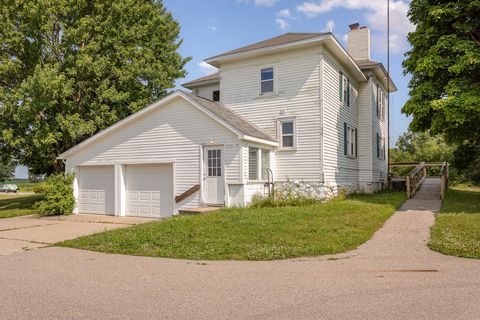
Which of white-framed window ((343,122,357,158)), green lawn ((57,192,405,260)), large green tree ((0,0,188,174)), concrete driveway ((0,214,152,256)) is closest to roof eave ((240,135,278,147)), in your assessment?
green lawn ((57,192,405,260))

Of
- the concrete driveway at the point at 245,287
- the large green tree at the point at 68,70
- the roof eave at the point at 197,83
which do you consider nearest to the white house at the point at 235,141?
the large green tree at the point at 68,70

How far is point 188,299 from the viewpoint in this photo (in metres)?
5.40

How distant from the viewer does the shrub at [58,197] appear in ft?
57.8

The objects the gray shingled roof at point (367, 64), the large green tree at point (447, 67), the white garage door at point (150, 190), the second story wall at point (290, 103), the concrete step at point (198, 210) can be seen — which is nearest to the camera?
the large green tree at point (447, 67)

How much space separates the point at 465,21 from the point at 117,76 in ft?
57.7

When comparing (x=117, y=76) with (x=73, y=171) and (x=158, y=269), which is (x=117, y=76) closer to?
(x=73, y=171)

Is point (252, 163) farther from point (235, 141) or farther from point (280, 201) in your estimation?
point (280, 201)

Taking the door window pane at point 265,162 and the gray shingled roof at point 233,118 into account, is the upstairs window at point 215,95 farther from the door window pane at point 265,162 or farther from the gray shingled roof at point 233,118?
the door window pane at point 265,162

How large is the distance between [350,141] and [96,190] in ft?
43.4

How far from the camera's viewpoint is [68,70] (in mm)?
20297

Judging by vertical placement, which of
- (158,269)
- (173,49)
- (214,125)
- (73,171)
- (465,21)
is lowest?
(158,269)

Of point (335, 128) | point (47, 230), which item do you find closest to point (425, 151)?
point (335, 128)

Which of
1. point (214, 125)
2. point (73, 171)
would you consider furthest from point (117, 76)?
point (214, 125)

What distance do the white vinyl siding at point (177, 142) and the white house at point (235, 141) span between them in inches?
1.6
